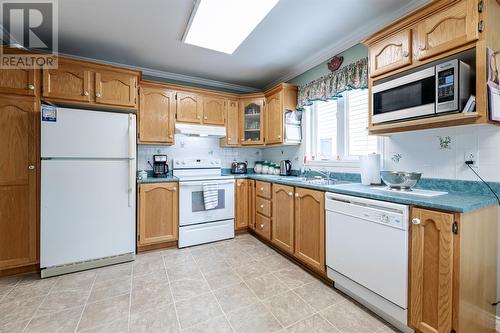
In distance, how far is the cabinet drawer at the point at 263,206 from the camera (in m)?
2.94

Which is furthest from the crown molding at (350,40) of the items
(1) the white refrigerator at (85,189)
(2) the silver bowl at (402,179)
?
(1) the white refrigerator at (85,189)

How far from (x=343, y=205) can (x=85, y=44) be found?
10.6 ft

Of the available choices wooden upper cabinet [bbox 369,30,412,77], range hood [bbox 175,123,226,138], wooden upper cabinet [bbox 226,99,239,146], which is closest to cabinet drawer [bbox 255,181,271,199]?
wooden upper cabinet [bbox 226,99,239,146]

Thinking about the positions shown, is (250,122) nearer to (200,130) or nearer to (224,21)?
(200,130)

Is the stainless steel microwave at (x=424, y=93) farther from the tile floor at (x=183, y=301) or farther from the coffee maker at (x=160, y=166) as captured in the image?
the coffee maker at (x=160, y=166)

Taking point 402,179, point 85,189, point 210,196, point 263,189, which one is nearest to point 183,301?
point 210,196

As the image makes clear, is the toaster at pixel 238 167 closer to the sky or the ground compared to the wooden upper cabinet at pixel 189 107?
closer to the ground

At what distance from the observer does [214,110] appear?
345cm

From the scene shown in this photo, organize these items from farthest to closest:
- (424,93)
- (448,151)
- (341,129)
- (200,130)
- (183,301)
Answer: (200,130), (341,129), (183,301), (448,151), (424,93)

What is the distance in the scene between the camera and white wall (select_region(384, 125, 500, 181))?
1502mm

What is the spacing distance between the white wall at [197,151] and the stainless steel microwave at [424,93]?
2.39 m

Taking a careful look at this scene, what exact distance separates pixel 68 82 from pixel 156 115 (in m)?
0.96

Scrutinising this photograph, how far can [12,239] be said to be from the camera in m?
2.18

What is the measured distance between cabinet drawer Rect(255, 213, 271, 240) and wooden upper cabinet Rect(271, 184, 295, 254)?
0.10 m
